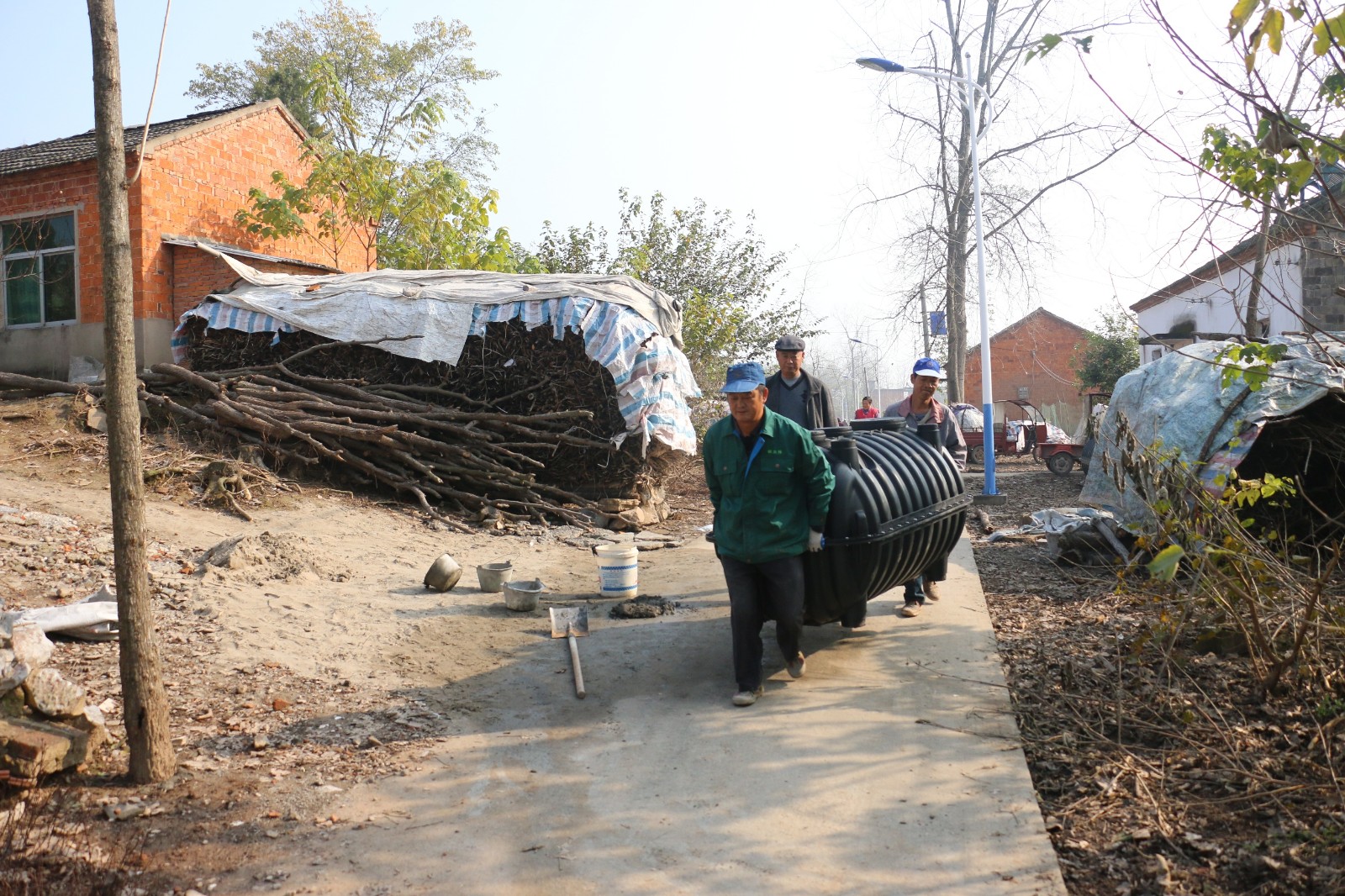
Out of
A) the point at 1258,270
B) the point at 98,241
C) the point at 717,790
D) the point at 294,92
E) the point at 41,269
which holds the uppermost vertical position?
the point at 294,92

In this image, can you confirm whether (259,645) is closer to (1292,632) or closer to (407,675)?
(407,675)

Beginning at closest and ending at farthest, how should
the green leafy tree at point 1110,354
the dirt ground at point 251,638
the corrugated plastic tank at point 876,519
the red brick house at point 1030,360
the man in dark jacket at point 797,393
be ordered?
the dirt ground at point 251,638
the corrugated plastic tank at point 876,519
the man in dark jacket at point 797,393
the green leafy tree at point 1110,354
the red brick house at point 1030,360

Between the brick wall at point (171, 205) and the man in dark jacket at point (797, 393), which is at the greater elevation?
the brick wall at point (171, 205)

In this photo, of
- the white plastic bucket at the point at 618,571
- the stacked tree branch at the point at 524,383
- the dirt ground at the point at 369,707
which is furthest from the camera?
the stacked tree branch at the point at 524,383

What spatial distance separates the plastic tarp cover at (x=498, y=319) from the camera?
1188 cm

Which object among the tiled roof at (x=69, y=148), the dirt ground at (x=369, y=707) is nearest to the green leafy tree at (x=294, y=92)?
the tiled roof at (x=69, y=148)

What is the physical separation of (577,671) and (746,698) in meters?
1.04

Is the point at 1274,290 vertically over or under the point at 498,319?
over

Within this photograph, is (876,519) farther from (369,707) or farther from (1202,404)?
(1202,404)

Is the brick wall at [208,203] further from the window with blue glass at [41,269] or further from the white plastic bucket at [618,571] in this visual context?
the white plastic bucket at [618,571]

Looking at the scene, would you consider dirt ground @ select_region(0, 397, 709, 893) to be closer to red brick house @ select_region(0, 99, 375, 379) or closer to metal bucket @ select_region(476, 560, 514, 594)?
metal bucket @ select_region(476, 560, 514, 594)

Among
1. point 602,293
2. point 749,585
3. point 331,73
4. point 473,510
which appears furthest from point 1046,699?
point 331,73

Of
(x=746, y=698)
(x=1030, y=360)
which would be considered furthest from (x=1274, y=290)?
(x=1030, y=360)

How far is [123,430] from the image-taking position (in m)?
4.20
